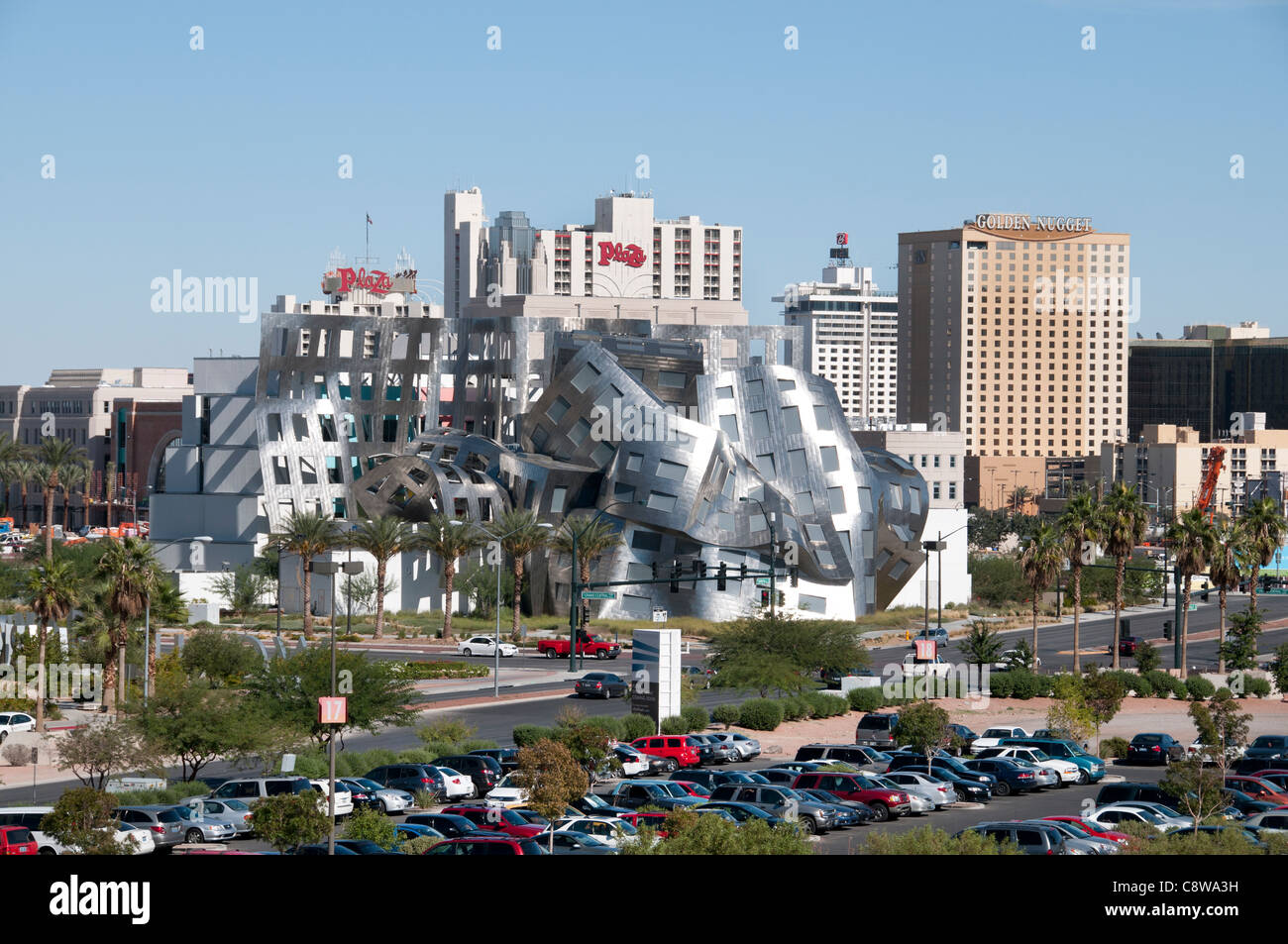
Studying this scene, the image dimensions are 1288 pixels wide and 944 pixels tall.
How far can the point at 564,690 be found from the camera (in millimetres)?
71375

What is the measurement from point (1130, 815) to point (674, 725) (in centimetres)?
2182

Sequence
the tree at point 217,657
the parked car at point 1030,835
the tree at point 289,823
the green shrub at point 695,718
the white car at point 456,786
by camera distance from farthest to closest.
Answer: the tree at point 217,657, the green shrub at point 695,718, the white car at point 456,786, the parked car at point 1030,835, the tree at point 289,823

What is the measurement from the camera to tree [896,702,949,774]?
164 feet

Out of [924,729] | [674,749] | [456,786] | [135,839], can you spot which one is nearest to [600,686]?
[674,749]

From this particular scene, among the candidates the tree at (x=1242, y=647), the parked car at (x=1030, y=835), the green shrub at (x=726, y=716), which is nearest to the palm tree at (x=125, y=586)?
the green shrub at (x=726, y=716)

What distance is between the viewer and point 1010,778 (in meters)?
48.1

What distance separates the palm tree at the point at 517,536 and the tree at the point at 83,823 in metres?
59.4

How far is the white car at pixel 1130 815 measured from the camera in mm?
38594

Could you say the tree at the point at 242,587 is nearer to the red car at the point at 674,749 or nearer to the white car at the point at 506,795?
the red car at the point at 674,749

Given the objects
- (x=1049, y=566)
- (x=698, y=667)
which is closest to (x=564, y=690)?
(x=698, y=667)

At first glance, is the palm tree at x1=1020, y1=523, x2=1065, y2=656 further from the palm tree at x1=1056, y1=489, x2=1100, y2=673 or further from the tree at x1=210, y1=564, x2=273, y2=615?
the tree at x1=210, y1=564, x2=273, y2=615

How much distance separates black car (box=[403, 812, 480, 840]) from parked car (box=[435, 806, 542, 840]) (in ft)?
1.01
